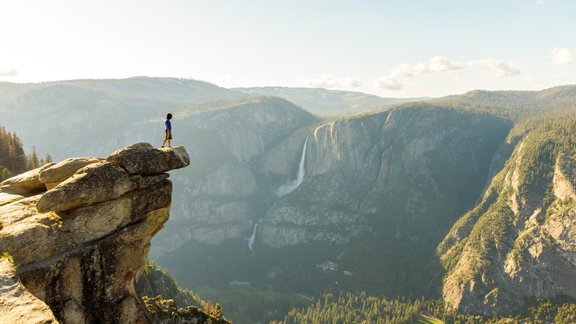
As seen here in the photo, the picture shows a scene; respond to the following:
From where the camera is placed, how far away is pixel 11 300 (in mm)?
19594

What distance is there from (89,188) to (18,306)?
45.6 ft

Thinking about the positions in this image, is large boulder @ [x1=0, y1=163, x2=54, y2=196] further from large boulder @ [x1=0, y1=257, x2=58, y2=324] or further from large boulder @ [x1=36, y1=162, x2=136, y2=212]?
large boulder @ [x1=0, y1=257, x2=58, y2=324]

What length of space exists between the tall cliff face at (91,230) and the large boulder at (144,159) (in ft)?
0.28

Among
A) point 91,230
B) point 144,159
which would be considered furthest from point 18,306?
point 144,159

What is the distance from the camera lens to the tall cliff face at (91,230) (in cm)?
2811

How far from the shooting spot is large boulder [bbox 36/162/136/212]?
3061cm

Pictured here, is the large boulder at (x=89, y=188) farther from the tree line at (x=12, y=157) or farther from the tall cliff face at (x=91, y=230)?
the tree line at (x=12, y=157)

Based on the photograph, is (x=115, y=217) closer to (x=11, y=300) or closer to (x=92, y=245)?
(x=92, y=245)

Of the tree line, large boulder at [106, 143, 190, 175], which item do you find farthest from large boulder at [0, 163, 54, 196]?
the tree line

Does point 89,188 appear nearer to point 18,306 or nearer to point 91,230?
point 91,230

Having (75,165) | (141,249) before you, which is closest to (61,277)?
(141,249)

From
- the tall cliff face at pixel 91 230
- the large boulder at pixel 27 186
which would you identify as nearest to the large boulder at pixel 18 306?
the tall cliff face at pixel 91 230

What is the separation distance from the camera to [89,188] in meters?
31.6

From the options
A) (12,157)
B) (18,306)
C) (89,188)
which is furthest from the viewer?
(12,157)
